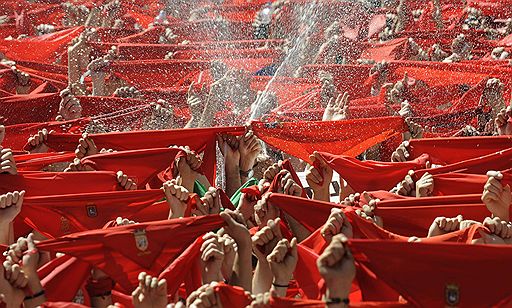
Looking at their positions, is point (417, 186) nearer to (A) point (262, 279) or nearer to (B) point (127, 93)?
(A) point (262, 279)

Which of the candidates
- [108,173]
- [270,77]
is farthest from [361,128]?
[270,77]

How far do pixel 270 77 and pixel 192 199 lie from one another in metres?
7.42

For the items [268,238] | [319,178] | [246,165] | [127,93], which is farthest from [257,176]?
[127,93]

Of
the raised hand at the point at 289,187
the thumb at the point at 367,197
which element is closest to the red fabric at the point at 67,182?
the raised hand at the point at 289,187

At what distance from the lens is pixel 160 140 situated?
33.3 feet

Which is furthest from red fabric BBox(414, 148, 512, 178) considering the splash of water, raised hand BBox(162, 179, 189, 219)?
the splash of water

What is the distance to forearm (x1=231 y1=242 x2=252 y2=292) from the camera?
7223 mm

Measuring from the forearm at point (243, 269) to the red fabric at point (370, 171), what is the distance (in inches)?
87.7

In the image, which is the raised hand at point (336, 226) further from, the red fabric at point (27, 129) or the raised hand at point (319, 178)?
the red fabric at point (27, 129)

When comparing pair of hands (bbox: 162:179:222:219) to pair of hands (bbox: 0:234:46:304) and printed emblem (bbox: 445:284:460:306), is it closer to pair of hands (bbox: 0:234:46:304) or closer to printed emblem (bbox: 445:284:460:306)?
pair of hands (bbox: 0:234:46:304)

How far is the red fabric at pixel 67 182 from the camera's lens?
349 inches

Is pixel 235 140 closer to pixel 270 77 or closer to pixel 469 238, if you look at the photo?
pixel 469 238

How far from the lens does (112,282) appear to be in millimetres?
7414

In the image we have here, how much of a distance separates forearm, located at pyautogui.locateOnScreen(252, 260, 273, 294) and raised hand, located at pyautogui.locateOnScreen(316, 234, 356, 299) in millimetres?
1212
